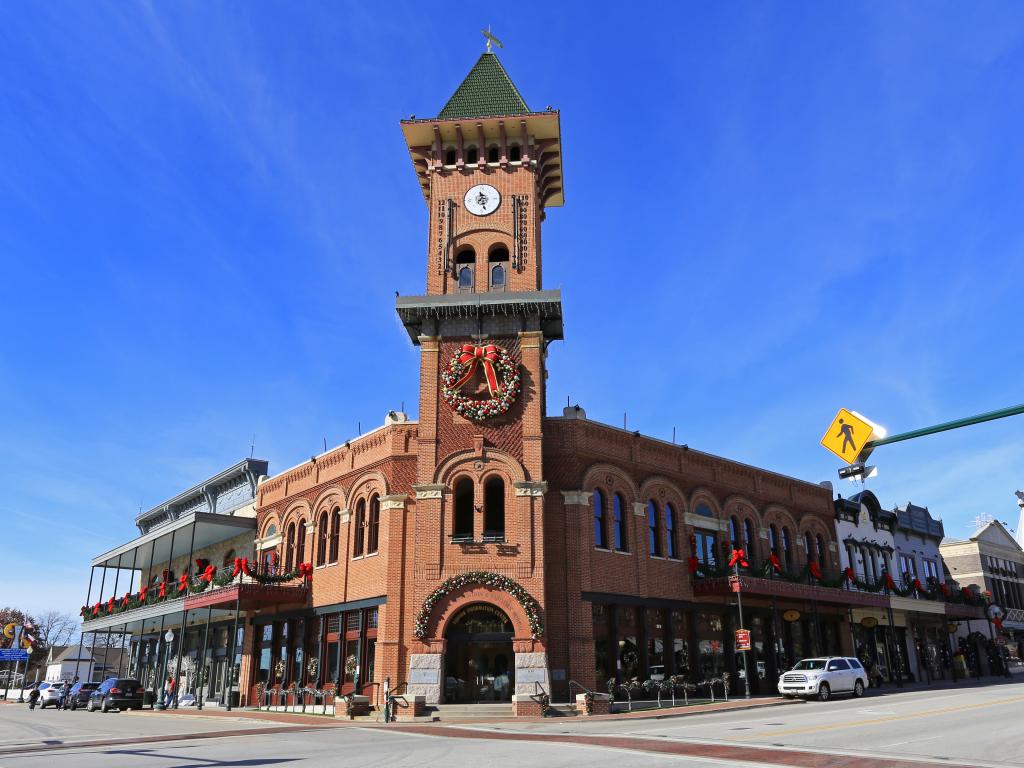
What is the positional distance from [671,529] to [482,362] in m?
11.3

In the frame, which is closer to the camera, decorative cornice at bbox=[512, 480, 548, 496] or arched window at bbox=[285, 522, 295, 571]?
decorative cornice at bbox=[512, 480, 548, 496]

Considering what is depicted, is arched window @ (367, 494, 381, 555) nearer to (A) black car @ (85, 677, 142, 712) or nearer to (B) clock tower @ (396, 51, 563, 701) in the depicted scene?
(B) clock tower @ (396, 51, 563, 701)

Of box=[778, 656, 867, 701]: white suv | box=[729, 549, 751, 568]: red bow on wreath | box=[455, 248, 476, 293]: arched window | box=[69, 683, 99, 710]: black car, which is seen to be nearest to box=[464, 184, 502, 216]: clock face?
box=[455, 248, 476, 293]: arched window

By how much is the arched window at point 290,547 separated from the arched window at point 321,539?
220 cm

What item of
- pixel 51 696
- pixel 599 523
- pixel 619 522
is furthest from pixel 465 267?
pixel 51 696

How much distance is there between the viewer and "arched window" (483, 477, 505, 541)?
30.8 metres

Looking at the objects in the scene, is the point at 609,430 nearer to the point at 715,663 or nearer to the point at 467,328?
the point at 467,328

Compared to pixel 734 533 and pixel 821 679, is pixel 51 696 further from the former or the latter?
pixel 821 679

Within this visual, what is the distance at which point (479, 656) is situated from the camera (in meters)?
28.6

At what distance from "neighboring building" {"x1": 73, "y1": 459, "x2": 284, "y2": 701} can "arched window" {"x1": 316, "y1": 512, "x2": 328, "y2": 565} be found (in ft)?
4.74

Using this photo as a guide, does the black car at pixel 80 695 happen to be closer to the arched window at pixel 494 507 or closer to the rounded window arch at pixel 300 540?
the rounded window arch at pixel 300 540

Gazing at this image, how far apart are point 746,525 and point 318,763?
29555mm

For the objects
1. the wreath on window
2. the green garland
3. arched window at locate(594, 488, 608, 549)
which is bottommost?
the green garland

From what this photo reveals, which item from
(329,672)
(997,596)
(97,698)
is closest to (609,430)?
(329,672)
